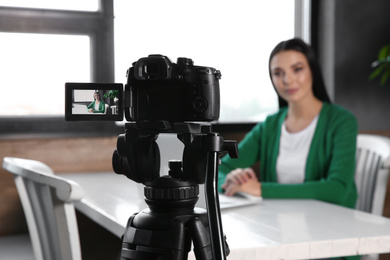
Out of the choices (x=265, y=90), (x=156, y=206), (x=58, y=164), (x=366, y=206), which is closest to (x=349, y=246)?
(x=156, y=206)

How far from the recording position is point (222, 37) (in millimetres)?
2945

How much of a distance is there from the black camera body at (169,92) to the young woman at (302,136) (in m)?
1.25

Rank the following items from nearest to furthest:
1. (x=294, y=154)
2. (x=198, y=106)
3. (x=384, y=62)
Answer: (x=198, y=106), (x=294, y=154), (x=384, y=62)

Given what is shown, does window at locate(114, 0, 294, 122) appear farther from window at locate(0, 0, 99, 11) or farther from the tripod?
the tripod

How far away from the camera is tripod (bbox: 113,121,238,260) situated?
2.37 feet

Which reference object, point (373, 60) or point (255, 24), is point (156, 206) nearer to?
point (255, 24)

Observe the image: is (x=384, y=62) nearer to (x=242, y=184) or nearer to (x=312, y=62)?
(x=312, y=62)

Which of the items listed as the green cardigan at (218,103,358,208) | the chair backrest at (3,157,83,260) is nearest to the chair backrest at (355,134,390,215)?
the green cardigan at (218,103,358,208)

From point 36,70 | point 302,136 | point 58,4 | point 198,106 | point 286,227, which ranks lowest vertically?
point 286,227

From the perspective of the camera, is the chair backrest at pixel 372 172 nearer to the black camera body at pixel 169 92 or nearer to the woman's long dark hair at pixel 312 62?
the woman's long dark hair at pixel 312 62

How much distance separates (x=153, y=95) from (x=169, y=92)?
22 mm

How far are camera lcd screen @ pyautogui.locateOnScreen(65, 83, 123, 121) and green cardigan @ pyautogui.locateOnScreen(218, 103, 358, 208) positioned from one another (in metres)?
1.17

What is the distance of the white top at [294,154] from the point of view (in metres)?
2.21

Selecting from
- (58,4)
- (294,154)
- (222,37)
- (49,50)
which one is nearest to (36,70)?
(49,50)
